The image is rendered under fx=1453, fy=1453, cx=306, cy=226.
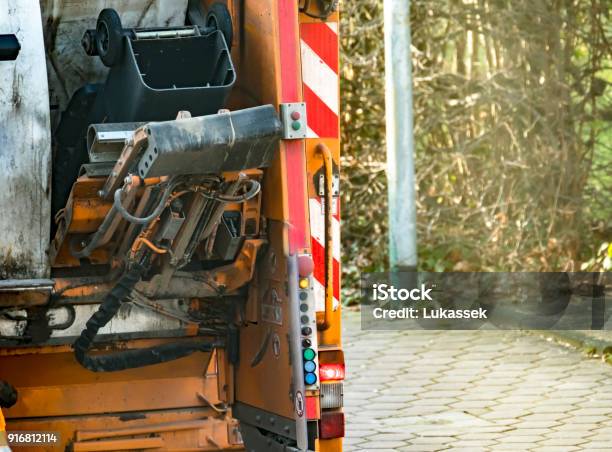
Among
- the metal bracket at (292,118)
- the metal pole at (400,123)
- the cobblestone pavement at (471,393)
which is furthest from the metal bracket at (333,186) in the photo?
the metal pole at (400,123)

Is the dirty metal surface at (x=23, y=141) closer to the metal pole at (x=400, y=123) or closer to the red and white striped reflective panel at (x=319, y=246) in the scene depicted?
the red and white striped reflective panel at (x=319, y=246)

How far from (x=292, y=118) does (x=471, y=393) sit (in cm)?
357

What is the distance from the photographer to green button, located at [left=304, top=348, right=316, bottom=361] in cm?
479

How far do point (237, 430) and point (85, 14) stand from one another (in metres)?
1.58

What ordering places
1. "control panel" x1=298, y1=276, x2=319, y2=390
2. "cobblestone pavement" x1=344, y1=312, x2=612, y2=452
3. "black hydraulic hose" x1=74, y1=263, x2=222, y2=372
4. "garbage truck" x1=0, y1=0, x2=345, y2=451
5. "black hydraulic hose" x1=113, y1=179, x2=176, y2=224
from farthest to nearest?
"cobblestone pavement" x1=344, y1=312, x2=612, y2=452, "black hydraulic hose" x1=74, y1=263, x2=222, y2=372, "control panel" x1=298, y1=276, x2=319, y2=390, "garbage truck" x1=0, y1=0, x2=345, y2=451, "black hydraulic hose" x1=113, y1=179, x2=176, y2=224

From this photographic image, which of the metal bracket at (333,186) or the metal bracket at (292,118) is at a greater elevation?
the metal bracket at (292,118)

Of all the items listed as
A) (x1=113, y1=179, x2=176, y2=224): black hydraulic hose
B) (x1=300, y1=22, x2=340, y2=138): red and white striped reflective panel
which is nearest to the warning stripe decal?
(x1=300, y1=22, x2=340, y2=138): red and white striped reflective panel

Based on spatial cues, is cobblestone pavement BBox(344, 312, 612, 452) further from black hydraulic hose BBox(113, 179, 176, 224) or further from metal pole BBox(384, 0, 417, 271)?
black hydraulic hose BBox(113, 179, 176, 224)

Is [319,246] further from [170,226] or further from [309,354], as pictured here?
[170,226]

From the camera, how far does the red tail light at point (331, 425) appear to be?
16.9 feet

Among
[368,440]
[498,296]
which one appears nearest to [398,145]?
[498,296]

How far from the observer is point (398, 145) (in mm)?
10031

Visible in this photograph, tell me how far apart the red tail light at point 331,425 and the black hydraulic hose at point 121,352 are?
1.55ft

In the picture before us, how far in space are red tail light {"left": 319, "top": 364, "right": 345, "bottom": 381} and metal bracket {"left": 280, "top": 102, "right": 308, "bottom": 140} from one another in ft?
2.98
